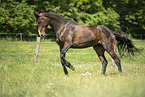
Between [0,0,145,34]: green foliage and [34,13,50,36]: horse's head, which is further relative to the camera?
[0,0,145,34]: green foliage

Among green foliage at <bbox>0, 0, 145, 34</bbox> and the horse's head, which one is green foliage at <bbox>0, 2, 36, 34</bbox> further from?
the horse's head

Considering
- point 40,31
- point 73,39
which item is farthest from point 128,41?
point 40,31

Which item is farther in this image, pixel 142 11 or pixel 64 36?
pixel 142 11

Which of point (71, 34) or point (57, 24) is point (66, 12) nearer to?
point (57, 24)

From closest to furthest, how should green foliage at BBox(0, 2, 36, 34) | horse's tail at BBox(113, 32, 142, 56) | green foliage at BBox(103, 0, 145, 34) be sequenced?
horse's tail at BBox(113, 32, 142, 56)
green foliage at BBox(0, 2, 36, 34)
green foliage at BBox(103, 0, 145, 34)

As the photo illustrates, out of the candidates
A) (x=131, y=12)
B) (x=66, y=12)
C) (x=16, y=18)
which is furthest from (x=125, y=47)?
(x=131, y=12)

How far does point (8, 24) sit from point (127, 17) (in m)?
25.2

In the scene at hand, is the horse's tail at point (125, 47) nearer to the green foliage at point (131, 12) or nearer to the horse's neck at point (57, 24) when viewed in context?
the horse's neck at point (57, 24)

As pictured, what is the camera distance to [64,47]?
5.32m

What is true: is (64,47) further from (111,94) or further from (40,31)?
(111,94)

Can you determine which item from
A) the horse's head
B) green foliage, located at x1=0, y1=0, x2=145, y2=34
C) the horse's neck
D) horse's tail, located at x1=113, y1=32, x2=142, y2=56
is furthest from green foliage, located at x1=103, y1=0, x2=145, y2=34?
the horse's head

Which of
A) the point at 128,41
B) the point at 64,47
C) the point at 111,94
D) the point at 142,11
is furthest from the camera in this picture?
the point at 142,11

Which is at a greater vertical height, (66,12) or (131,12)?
(66,12)

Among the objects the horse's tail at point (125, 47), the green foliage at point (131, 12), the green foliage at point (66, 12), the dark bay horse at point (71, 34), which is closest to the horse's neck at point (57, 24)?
the dark bay horse at point (71, 34)
